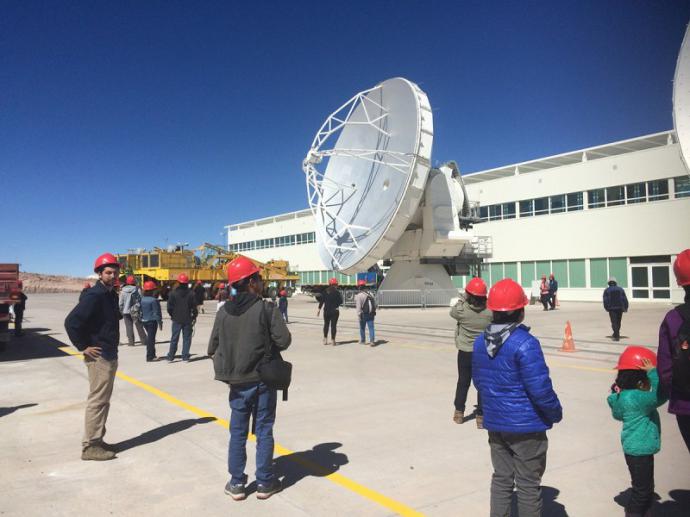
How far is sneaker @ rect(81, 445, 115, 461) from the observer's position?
202 inches

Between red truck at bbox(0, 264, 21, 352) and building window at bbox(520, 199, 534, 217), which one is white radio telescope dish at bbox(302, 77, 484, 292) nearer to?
building window at bbox(520, 199, 534, 217)

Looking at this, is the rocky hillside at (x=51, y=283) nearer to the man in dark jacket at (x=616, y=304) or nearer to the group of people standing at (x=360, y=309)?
the group of people standing at (x=360, y=309)

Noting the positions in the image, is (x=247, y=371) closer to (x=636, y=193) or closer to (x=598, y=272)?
(x=636, y=193)

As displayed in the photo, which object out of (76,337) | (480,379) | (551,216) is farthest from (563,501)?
(551,216)

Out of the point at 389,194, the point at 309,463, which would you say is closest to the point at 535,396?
the point at 309,463

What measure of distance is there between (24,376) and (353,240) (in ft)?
50.6

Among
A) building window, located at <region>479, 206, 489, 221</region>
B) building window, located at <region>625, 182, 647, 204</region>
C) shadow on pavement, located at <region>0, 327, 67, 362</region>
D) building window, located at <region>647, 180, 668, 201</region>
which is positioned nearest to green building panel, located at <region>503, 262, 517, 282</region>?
building window, located at <region>479, 206, 489, 221</region>

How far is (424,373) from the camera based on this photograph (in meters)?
9.59

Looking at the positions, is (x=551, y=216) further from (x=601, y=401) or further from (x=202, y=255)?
(x=601, y=401)

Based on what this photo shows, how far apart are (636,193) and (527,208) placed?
279 inches

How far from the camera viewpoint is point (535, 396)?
314cm

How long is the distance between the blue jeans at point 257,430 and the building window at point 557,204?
33.1 meters

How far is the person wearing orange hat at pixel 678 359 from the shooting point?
3205mm

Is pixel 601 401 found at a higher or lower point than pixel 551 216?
lower
